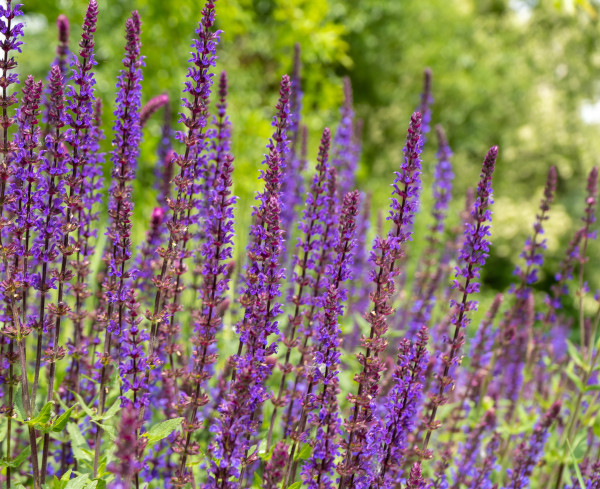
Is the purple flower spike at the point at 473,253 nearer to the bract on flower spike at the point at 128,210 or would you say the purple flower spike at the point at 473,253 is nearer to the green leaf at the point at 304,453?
the green leaf at the point at 304,453

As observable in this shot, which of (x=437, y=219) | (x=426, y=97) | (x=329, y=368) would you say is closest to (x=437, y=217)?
(x=437, y=219)

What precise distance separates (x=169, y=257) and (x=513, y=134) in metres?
25.2

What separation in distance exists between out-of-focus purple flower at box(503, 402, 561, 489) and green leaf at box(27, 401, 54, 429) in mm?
2926

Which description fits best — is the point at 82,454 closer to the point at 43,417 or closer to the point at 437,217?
the point at 43,417

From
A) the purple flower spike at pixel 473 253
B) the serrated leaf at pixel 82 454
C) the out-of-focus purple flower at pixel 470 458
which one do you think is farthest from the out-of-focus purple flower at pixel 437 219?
the serrated leaf at pixel 82 454

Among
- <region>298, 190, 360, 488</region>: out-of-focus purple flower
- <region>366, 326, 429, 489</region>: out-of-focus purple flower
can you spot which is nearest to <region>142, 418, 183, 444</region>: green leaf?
<region>298, 190, 360, 488</region>: out-of-focus purple flower

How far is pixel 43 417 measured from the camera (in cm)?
290

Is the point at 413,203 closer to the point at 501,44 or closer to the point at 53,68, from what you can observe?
the point at 53,68

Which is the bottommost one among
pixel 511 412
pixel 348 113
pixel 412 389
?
pixel 511 412

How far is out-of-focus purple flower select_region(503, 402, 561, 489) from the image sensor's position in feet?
13.4

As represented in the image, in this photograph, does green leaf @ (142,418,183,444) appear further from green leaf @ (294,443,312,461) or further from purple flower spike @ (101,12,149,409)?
green leaf @ (294,443,312,461)

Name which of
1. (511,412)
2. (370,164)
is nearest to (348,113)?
(511,412)

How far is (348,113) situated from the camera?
23.2ft

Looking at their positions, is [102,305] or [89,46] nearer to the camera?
[89,46]
